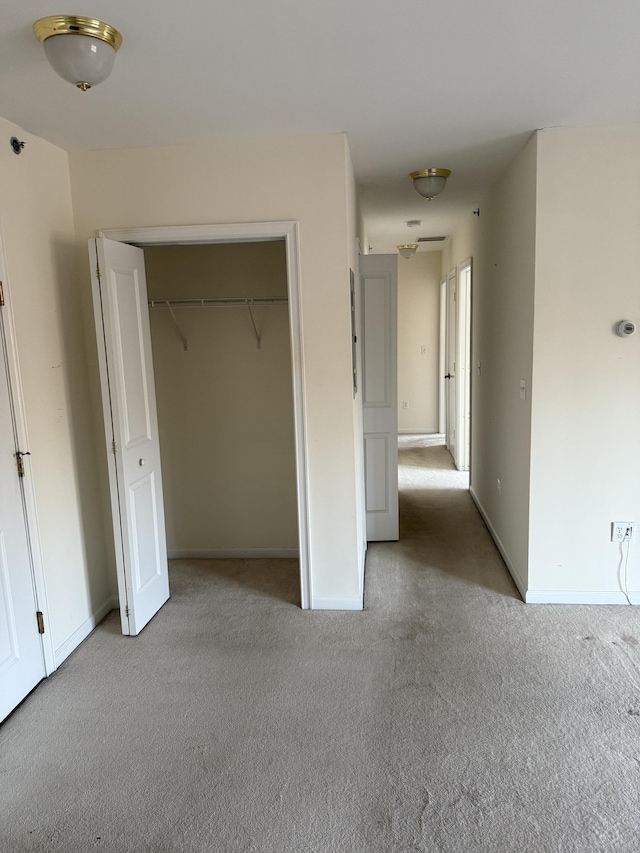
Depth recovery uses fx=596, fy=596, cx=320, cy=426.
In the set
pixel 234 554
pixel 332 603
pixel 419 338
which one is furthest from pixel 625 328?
pixel 419 338

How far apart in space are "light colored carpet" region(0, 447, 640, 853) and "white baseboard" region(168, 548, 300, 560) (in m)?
0.61

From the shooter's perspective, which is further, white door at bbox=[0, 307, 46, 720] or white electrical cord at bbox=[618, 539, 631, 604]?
white electrical cord at bbox=[618, 539, 631, 604]

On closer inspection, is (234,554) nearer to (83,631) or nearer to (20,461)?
(83,631)

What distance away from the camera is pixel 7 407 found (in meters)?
2.55

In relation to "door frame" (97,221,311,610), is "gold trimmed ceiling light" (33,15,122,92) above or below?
above

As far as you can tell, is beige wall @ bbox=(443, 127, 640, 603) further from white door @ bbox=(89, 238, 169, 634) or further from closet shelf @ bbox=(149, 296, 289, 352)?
white door @ bbox=(89, 238, 169, 634)

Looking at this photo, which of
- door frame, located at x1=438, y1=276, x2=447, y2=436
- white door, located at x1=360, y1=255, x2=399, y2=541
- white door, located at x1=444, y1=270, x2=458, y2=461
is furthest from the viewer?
door frame, located at x1=438, y1=276, x2=447, y2=436

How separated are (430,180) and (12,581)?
10.3 ft

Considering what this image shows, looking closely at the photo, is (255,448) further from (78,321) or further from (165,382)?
(78,321)

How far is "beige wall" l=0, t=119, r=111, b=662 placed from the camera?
8.81ft

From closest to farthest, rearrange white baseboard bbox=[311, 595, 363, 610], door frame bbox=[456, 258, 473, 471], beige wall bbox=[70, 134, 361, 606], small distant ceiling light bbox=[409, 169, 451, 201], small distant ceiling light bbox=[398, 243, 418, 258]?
beige wall bbox=[70, 134, 361, 606], white baseboard bbox=[311, 595, 363, 610], small distant ceiling light bbox=[409, 169, 451, 201], door frame bbox=[456, 258, 473, 471], small distant ceiling light bbox=[398, 243, 418, 258]

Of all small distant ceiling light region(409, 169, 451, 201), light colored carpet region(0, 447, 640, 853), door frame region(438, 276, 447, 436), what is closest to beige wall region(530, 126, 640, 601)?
light colored carpet region(0, 447, 640, 853)

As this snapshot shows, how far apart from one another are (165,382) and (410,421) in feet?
17.1

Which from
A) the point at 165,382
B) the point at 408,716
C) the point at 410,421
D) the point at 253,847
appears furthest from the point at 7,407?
the point at 410,421
